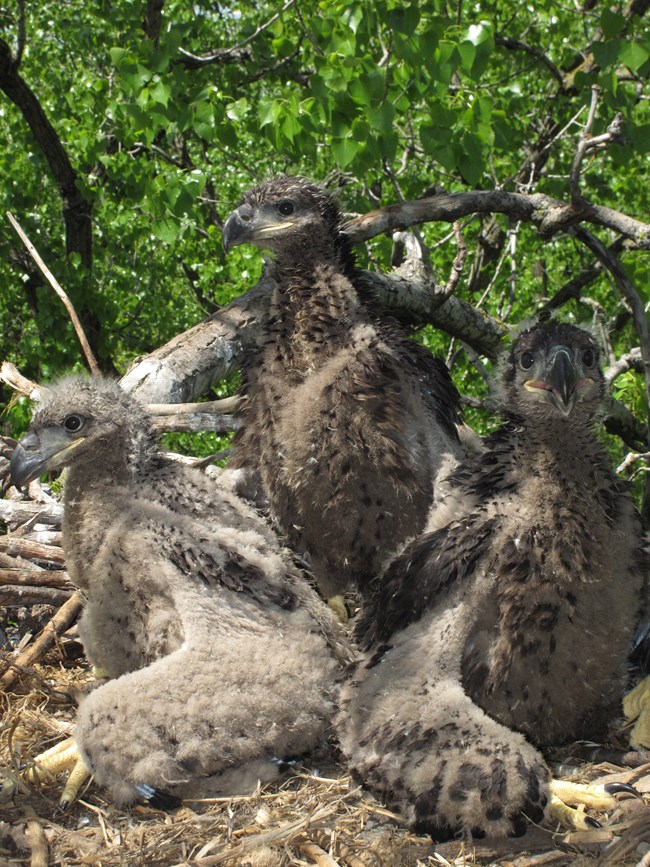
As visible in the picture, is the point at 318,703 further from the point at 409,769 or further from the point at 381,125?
the point at 381,125

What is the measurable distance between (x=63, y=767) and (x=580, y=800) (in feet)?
5.41

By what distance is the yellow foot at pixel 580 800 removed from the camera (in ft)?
8.74

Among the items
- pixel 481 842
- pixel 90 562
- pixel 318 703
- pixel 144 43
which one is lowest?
pixel 481 842

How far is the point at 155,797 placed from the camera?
281cm

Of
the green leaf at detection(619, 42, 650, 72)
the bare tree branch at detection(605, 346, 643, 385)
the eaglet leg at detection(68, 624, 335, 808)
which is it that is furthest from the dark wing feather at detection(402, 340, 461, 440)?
the green leaf at detection(619, 42, 650, 72)

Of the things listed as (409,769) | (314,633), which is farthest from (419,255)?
(409,769)

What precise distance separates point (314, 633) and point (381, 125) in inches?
104

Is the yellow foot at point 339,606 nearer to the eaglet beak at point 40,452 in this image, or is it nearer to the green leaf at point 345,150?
the eaglet beak at point 40,452

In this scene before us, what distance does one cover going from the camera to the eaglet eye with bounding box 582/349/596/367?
3061 mm

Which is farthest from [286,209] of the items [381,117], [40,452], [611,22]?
[611,22]

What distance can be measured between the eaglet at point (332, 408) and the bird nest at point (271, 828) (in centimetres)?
95

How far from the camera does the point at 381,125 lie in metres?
→ 4.73

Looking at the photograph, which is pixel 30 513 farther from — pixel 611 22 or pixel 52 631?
pixel 611 22

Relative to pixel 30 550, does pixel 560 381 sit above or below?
above
